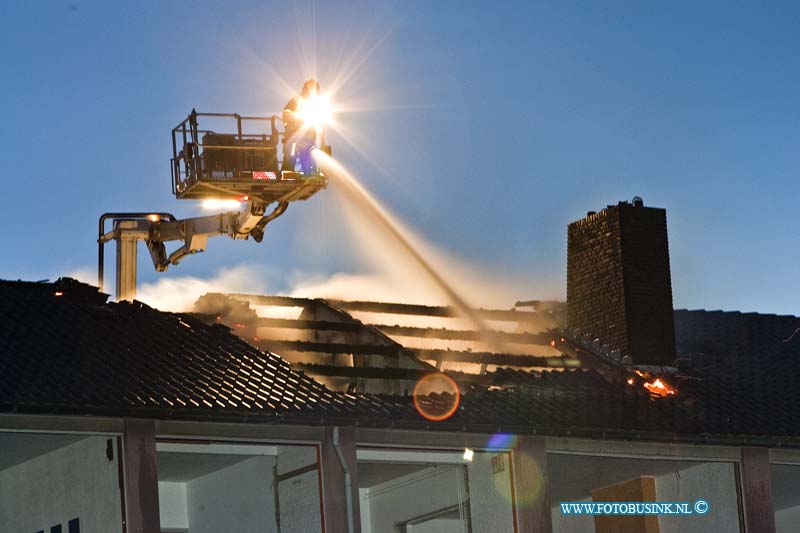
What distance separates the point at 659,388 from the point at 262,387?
788 centimetres

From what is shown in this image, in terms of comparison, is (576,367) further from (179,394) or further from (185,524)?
(179,394)

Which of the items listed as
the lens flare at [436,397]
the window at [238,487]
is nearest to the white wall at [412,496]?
the lens flare at [436,397]

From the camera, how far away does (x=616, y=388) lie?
24453 mm

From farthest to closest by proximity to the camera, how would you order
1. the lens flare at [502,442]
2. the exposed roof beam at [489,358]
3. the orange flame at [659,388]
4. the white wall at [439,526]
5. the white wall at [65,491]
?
1. the white wall at [439,526]
2. the exposed roof beam at [489,358]
3. the orange flame at [659,388]
4. the lens flare at [502,442]
5. the white wall at [65,491]

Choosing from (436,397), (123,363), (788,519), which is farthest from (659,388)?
(123,363)

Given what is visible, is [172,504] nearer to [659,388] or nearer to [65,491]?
[65,491]

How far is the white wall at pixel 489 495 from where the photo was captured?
22.1 meters

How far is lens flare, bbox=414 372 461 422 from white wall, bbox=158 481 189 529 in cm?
445

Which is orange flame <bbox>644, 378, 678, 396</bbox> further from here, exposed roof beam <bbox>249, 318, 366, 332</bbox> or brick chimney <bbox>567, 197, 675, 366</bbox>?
exposed roof beam <bbox>249, 318, 366, 332</bbox>

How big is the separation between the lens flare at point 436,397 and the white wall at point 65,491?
173 inches

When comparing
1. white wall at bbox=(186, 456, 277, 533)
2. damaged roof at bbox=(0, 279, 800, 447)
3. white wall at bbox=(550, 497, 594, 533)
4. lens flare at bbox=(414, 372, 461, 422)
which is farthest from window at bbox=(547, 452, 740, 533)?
white wall at bbox=(186, 456, 277, 533)

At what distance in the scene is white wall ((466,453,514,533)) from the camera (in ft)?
72.4

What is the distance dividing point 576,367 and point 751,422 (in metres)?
3.75

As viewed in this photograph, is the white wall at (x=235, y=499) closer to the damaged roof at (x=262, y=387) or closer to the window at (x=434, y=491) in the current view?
the window at (x=434, y=491)
